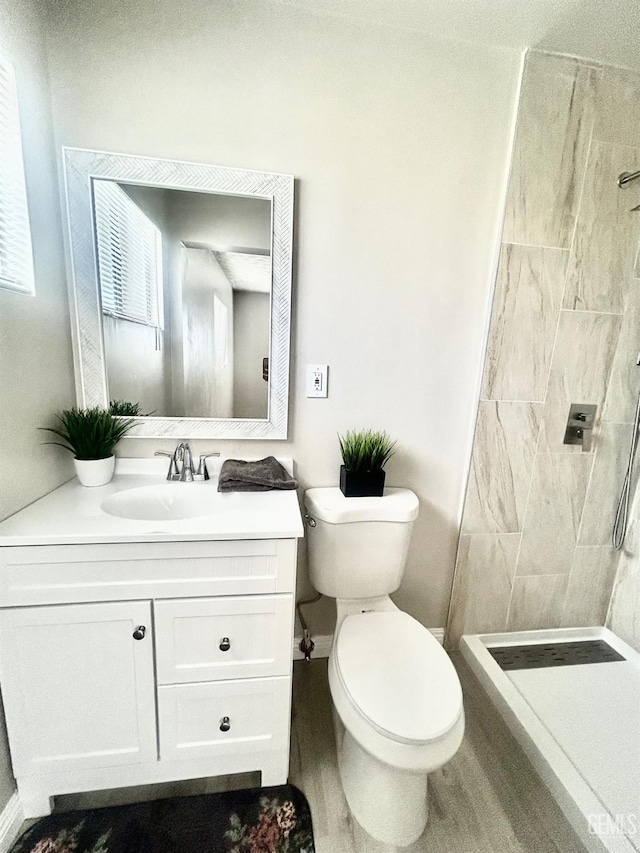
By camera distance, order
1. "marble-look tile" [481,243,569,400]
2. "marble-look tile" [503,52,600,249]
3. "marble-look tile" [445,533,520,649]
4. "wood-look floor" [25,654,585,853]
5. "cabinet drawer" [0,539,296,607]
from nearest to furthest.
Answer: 1. "cabinet drawer" [0,539,296,607]
2. "wood-look floor" [25,654,585,853]
3. "marble-look tile" [503,52,600,249]
4. "marble-look tile" [481,243,569,400]
5. "marble-look tile" [445,533,520,649]

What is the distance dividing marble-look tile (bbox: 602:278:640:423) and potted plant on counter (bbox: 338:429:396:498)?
103cm

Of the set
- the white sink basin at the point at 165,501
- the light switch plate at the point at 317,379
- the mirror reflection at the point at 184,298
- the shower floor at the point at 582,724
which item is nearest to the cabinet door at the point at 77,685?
the white sink basin at the point at 165,501

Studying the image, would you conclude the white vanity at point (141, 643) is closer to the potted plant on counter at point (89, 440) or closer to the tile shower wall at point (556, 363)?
the potted plant on counter at point (89, 440)

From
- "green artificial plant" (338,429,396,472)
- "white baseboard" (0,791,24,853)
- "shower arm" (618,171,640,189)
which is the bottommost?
"white baseboard" (0,791,24,853)

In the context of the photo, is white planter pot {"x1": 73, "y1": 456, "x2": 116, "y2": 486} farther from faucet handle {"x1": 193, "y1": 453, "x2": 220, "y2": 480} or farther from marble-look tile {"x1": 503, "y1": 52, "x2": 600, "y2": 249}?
marble-look tile {"x1": 503, "y1": 52, "x2": 600, "y2": 249}

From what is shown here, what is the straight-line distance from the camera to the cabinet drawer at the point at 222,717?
→ 0.99 metres

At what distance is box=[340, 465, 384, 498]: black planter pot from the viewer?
127cm

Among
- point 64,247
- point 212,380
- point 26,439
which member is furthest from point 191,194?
point 26,439

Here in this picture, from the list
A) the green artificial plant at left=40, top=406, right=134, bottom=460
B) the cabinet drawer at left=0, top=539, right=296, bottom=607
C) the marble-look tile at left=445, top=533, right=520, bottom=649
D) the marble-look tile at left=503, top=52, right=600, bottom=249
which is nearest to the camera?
the cabinet drawer at left=0, top=539, right=296, bottom=607

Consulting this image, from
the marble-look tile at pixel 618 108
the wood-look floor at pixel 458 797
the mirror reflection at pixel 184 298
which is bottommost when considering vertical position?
the wood-look floor at pixel 458 797

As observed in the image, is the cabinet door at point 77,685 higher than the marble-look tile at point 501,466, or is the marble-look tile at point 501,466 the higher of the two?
the marble-look tile at point 501,466

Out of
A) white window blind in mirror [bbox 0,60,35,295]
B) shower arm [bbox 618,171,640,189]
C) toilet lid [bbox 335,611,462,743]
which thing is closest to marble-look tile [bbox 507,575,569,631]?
toilet lid [bbox 335,611,462,743]

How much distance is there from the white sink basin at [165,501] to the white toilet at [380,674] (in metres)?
0.37

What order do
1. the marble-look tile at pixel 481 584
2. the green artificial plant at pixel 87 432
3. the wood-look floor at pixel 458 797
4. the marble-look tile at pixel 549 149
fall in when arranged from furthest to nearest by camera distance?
the marble-look tile at pixel 481 584
the marble-look tile at pixel 549 149
the green artificial plant at pixel 87 432
the wood-look floor at pixel 458 797
